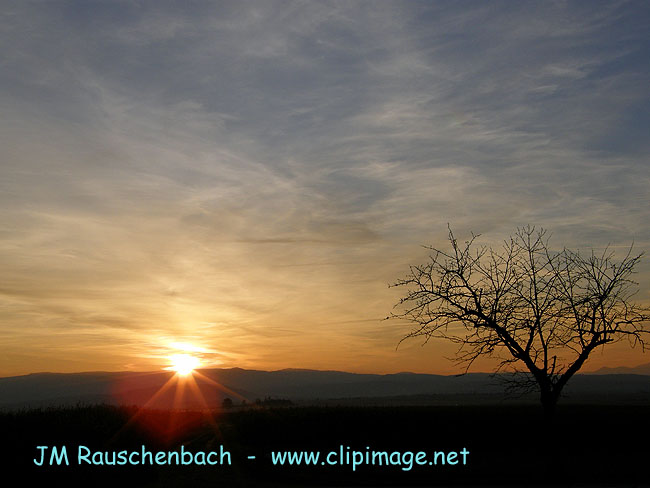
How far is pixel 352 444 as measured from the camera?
29.9m

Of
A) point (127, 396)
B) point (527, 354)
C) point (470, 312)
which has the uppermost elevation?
point (470, 312)

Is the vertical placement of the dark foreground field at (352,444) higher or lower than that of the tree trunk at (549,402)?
lower

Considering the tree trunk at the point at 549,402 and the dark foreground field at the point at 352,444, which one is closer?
the tree trunk at the point at 549,402

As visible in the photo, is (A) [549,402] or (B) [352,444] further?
(B) [352,444]

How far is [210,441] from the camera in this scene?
33.6 m

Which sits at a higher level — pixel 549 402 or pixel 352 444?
pixel 549 402

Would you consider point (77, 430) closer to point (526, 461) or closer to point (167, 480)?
point (167, 480)

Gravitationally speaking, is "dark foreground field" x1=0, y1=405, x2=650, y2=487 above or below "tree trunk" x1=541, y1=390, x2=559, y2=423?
below

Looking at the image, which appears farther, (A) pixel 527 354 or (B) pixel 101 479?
(B) pixel 101 479

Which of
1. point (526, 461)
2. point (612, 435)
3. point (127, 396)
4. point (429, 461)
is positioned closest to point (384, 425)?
point (429, 461)

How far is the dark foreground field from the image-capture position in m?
20.3

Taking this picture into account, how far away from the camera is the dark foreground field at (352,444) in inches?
800

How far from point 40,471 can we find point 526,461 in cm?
1844

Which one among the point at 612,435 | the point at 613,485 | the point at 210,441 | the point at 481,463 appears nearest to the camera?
the point at 613,485
